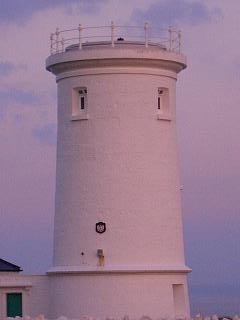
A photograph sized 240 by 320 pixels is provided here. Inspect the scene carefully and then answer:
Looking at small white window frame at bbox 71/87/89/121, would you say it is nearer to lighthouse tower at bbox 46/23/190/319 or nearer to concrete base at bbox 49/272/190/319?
lighthouse tower at bbox 46/23/190/319

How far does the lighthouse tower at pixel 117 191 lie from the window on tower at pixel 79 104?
0.02 m

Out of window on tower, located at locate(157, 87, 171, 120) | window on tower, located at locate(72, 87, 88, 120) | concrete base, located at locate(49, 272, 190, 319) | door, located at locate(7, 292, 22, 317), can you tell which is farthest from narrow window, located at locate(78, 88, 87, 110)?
door, located at locate(7, 292, 22, 317)

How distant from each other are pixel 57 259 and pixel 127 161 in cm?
303

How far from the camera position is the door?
3444 cm

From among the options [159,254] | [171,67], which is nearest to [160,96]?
[171,67]

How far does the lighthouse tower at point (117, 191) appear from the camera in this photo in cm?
3341

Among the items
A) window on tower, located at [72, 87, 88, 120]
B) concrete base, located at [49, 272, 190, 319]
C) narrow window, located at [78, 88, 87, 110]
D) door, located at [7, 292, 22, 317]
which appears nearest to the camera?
concrete base, located at [49, 272, 190, 319]

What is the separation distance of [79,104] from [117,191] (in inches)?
96.5

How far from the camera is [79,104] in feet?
112

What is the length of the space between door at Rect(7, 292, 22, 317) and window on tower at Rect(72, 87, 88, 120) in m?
4.63

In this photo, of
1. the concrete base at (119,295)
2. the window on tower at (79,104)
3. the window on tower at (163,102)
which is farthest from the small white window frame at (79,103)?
the concrete base at (119,295)

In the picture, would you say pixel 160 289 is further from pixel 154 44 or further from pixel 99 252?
pixel 154 44

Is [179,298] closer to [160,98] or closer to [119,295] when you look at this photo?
[119,295]

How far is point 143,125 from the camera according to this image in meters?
33.8
